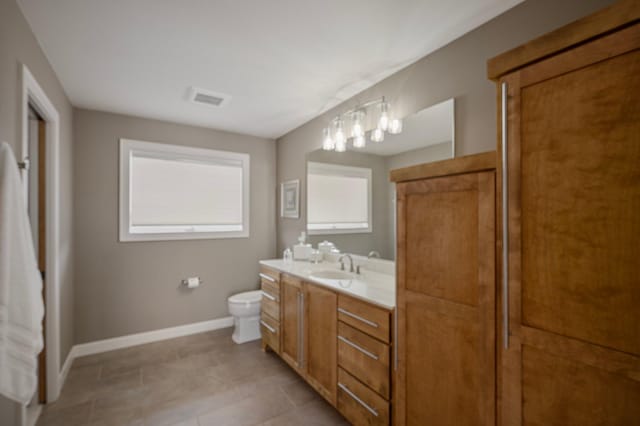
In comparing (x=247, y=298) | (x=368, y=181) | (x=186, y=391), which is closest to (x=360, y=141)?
(x=368, y=181)

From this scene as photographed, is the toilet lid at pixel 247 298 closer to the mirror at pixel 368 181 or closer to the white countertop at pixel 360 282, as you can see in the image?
the white countertop at pixel 360 282

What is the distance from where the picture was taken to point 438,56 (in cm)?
194

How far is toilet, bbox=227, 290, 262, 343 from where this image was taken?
3.27 metres

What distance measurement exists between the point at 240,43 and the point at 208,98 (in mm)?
1006

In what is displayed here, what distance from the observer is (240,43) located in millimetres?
1942

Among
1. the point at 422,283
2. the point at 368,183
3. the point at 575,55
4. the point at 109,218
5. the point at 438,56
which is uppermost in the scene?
the point at 438,56

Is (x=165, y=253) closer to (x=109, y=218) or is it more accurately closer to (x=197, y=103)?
(x=109, y=218)

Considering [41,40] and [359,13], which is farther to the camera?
[41,40]

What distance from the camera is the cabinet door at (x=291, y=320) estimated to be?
7.98 feet

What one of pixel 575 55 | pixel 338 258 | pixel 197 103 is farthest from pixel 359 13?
pixel 338 258

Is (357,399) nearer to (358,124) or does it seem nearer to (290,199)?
(358,124)

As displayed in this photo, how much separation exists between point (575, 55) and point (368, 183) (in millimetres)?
1776

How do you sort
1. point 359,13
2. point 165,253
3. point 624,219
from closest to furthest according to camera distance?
point 624,219 < point 359,13 < point 165,253

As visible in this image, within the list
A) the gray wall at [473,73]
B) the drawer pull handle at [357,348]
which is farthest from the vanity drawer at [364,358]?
the gray wall at [473,73]
